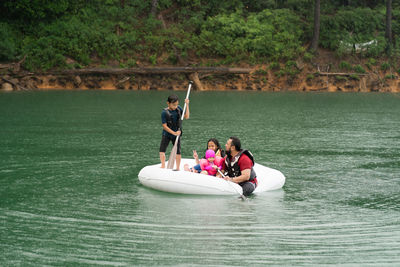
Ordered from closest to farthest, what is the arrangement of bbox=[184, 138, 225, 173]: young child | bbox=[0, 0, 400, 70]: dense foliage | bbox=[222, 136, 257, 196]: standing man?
bbox=[222, 136, 257, 196]: standing man, bbox=[184, 138, 225, 173]: young child, bbox=[0, 0, 400, 70]: dense foliage

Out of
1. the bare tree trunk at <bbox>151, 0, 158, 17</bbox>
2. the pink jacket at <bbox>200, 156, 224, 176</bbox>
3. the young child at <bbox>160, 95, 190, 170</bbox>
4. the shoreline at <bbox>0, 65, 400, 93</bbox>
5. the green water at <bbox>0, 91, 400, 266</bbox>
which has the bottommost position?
the shoreline at <bbox>0, 65, 400, 93</bbox>

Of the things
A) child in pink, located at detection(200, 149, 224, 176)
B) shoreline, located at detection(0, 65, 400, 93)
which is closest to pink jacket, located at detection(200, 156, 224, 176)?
child in pink, located at detection(200, 149, 224, 176)

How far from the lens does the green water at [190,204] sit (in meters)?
6.39

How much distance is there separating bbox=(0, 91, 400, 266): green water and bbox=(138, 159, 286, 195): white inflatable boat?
0.41 feet

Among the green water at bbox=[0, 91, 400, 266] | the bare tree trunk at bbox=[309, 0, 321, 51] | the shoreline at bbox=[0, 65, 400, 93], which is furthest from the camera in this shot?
the bare tree trunk at bbox=[309, 0, 321, 51]

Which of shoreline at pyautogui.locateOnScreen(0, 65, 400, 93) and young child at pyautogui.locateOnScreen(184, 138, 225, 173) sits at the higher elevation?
young child at pyautogui.locateOnScreen(184, 138, 225, 173)

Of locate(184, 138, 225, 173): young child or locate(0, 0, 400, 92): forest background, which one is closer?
locate(184, 138, 225, 173): young child

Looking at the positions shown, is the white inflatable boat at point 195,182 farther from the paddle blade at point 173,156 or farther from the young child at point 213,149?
the young child at point 213,149

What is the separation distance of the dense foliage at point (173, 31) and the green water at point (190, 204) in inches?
755

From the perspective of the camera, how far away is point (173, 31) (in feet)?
126

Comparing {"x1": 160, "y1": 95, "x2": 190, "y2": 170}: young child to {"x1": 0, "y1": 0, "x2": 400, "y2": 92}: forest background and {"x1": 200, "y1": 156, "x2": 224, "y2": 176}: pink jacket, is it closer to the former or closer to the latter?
{"x1": 200, "y1": 156, "x2": 224, "y2": 176}: pink jacket

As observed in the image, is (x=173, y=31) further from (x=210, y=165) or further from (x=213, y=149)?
(x=210, y=165)

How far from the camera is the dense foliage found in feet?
117

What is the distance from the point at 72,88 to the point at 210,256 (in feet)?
97.8
